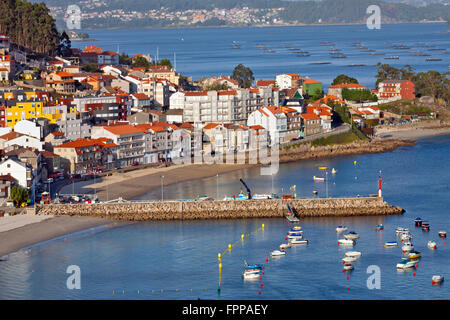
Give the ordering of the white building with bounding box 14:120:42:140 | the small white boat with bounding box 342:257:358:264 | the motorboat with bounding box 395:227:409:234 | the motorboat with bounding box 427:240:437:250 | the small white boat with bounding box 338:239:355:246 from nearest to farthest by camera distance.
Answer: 1. the small white boat with bounding box 342:257:358:264
2. the motorboat with bounding box 427:240:437:250
3. the small white boat with bounding box 338:239:355:246
4. the motorboat with bounding box 395:227:409:234
5. the white building with bounding box 14:120:42:140

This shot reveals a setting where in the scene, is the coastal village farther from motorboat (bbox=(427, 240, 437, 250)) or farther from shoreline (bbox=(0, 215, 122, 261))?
motorboat (bbox=(427, 240, 437, 250))

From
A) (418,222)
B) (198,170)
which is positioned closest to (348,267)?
(418,222)

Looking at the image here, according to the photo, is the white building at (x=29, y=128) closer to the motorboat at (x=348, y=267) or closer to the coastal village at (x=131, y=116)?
the coastal village at (x=131, y=116)

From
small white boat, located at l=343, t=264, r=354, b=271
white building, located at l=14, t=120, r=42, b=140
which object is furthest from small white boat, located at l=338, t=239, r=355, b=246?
white building, located at l=14, t=120, r=42, b=140

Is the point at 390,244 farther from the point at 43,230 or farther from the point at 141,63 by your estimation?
the point at 141,63
